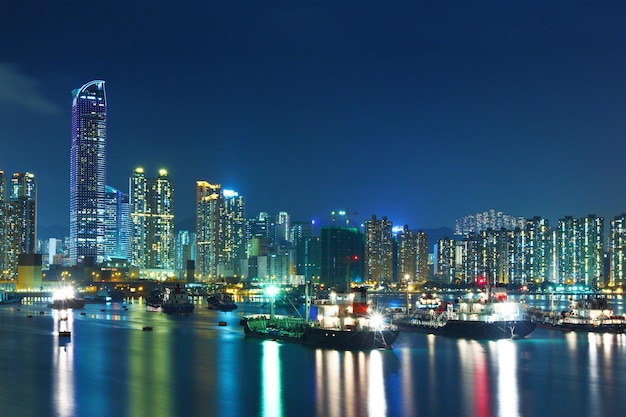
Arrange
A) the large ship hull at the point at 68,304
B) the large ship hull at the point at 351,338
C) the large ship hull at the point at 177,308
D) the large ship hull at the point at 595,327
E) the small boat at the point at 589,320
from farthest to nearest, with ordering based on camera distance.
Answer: the large ship hull at the point at 68,304 < the large ship hull at the point at 177,308 < the small boat at the point at 589,320 < the large ship hull at the point at 595,327 < the large ship hull at the point at 351,338

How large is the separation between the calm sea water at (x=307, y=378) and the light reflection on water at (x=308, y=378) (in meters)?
0.07

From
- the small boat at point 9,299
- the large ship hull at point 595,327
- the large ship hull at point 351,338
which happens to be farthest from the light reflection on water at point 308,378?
the small boat at point 9,299

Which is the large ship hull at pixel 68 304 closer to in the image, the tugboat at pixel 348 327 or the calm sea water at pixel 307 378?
the calm sea water at pixel 307 378

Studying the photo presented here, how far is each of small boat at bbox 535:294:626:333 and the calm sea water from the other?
845 cm

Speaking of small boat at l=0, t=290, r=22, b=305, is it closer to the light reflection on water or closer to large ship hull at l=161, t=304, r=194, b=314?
large ship hull at l=161, t=304, r=194, b=314

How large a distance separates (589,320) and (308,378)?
151 ft

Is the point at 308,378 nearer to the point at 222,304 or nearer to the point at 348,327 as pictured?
the point at 348,327

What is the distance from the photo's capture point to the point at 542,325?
87312mm

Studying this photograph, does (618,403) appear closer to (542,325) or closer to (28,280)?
(542,325)

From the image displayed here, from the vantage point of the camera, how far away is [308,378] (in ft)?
146

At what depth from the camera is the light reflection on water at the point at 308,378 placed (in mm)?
36906

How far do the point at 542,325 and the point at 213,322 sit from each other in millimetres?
40240

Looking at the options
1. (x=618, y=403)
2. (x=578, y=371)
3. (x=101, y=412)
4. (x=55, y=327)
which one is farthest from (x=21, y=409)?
(x=55, y=327)

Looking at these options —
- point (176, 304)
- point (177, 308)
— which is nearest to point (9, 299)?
point (176, 304)
